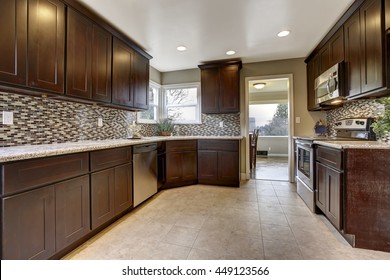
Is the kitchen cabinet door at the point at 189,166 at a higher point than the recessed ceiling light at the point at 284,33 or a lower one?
lower

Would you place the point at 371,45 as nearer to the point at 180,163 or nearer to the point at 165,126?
the point at 180,163

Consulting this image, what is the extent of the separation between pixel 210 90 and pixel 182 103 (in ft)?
2.75

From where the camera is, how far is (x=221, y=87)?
147 inches

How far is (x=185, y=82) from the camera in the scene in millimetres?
4305

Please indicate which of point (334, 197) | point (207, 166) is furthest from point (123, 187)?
point (334, 197)

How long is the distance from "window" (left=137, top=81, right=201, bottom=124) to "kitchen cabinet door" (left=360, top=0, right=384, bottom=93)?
2.81 metres

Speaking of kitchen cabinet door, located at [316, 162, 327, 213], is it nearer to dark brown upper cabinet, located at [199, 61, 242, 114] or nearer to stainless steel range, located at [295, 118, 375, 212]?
stainless steel range, located at [295, 118, 375, 212]

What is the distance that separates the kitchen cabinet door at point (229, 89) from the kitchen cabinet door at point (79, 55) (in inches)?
92.3

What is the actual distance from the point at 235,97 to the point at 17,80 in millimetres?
3112

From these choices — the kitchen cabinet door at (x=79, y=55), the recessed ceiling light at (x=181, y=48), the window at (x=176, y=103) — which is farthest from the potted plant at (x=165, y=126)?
the kitchen cabinet door at (x=79, y=55)

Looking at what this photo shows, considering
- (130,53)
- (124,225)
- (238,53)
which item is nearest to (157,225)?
(124,225)

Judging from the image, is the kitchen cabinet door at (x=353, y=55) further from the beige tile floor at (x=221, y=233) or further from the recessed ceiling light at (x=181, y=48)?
the recessed ceiling light at (x=181, y=48)

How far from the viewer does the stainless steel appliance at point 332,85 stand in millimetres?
2312

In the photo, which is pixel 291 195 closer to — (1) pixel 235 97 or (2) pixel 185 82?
(1) pixel 235 97
